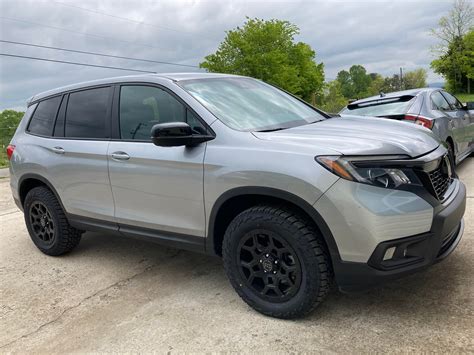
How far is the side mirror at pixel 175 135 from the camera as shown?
122 inches

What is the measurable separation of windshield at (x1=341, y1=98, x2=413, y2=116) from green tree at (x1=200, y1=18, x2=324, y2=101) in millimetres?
48992

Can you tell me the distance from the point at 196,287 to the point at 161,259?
88 cm

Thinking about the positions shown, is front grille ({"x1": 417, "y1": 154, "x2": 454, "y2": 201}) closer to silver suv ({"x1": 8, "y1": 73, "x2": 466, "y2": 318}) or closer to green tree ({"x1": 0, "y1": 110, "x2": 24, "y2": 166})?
silver suv ({"x1": 8, "y1": 73, "x2": 466, "y2": 318})

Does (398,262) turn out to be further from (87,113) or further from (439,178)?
(87,113)

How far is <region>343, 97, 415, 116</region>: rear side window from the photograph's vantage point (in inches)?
233

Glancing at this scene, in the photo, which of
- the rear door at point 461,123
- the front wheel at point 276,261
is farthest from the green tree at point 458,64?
the front wheel at point 276,261

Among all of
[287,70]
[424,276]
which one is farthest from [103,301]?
[287,70]

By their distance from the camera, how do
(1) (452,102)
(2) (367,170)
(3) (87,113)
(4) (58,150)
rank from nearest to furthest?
(2) (367,170)
(3) (87,113)
(4) (58,150)
(1) (452,102)

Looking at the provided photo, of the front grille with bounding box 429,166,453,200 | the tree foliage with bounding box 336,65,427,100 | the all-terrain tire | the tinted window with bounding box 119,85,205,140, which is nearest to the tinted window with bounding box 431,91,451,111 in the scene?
the front grille with bounding box 429,166,453,200

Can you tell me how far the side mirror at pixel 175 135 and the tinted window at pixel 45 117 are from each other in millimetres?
1975

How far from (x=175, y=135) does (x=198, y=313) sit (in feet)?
4.23

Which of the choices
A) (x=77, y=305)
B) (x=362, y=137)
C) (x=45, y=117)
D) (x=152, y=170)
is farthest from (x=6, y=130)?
(x=362, y=137)

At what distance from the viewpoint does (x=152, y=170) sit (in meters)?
3.50

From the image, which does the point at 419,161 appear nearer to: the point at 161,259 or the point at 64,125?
the point at 161,259
